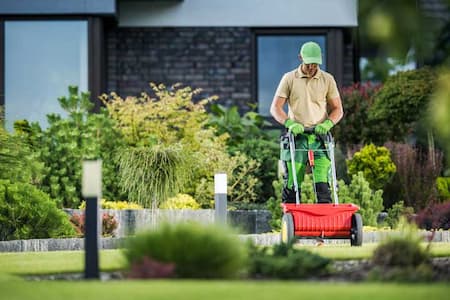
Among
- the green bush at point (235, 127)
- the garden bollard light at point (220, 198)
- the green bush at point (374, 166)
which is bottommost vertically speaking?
the garden bollard light at point (220, 198)

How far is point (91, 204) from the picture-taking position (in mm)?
7074

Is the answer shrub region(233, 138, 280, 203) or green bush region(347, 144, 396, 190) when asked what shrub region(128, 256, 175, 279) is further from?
shrub region(233, 138, 280, 203)

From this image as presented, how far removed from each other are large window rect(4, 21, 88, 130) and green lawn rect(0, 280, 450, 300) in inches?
494

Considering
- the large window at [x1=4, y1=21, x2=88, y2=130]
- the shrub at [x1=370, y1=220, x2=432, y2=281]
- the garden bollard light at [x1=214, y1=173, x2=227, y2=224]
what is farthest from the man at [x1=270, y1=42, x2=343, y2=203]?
the large window at [x1=4, y1=21, x2=88, y2=130]

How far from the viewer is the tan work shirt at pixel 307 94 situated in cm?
1098

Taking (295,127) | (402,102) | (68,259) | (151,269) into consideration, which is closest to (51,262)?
(68,259)

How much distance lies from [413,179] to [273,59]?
4846 mm

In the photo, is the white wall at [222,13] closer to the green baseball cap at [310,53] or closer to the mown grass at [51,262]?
the green baseball cap at [310,53]

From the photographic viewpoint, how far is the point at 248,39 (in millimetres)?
20391

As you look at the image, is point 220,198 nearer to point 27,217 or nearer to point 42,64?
point 27,217

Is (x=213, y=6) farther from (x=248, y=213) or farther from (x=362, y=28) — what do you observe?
(x=362, y=28)

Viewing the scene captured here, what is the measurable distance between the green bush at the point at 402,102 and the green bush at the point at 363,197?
3.15m

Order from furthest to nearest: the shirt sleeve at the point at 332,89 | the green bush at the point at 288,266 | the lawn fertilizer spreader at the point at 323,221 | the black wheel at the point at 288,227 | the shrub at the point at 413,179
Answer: the shrub at the point at 413,179 < the shirt sleeve at the point at 332,89 < the lawn fertilizer spreader at the point at 323,221 < the black wheel at the point at 288,227 < the green bush at the point at 288,266

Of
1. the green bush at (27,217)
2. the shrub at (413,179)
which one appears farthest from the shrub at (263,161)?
the green bush at (27,217)
